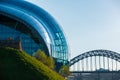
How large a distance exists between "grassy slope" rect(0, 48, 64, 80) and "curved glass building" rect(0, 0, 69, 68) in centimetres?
5155

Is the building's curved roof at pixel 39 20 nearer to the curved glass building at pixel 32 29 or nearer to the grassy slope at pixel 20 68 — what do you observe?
the curved glass building at pixel 32 29

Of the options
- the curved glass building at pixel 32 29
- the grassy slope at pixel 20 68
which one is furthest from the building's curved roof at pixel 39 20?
the grassy slope at pixel 20 68

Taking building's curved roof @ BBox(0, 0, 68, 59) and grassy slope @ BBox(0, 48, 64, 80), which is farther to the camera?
building's curved roof @ BBox(0, 0, 68, 59)

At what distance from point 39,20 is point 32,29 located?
10.6ft

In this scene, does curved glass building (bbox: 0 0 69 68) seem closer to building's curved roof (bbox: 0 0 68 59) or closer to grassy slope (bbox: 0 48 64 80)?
building's curved roof (bbox: 0 0 68 59)

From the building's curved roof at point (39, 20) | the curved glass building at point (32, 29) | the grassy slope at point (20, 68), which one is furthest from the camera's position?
the curved glass building at point (32, 29)

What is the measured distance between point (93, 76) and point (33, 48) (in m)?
81.4

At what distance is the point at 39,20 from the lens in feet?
257

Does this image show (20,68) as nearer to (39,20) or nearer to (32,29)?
(32,29)

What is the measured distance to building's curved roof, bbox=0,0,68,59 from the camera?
247 ft

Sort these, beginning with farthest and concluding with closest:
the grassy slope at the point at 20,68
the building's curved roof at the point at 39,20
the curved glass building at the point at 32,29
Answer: the curved glass building at the point at 32,29 < the building's curved roof at the point at 39,20 < the grassy slope at the point at 20,68

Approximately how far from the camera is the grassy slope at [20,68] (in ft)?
73.5

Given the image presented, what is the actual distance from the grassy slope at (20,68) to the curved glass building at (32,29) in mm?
51552

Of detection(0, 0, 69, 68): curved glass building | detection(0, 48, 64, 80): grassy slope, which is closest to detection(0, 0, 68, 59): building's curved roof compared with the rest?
detection(0, 0, 69, 68): curved glass building
